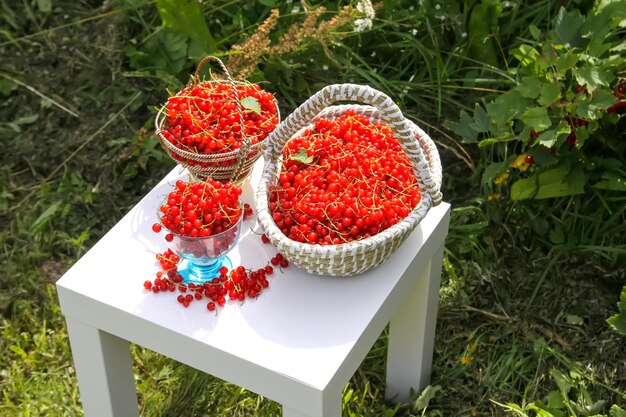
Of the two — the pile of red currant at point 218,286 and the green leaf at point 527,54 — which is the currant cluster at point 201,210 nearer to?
the pile of red currant at point 218,286

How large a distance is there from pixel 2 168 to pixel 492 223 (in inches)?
55.9

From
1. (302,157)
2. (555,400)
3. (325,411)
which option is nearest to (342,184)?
(302,157)

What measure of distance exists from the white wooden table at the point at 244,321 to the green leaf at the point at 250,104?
0.66ft

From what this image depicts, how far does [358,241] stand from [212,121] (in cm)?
40

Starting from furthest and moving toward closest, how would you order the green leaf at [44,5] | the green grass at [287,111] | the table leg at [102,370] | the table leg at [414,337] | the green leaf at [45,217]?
the green leaf at [44,5], the green leaf at [45,217], the green grass at [287,111], the table leg at [414,337], the table leg at [102,370]

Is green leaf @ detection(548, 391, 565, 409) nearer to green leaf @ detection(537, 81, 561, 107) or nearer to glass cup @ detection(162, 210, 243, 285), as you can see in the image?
green leaf @ detection(537, 81, 561, 107)

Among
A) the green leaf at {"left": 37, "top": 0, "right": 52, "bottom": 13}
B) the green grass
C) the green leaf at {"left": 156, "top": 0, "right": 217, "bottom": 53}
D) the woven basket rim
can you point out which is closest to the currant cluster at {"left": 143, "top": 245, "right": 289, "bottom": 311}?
the woven basket rim

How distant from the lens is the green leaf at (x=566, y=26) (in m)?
2.30

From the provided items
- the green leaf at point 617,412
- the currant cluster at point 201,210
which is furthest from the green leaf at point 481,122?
the currant cluster at point 201,210

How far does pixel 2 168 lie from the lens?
2889 mm

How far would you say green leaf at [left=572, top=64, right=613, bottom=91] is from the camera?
7.13 feet

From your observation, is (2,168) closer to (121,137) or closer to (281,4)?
(121,137)

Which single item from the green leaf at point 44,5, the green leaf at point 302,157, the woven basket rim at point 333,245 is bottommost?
the green leaf at point 44,5

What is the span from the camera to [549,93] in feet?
7.31
